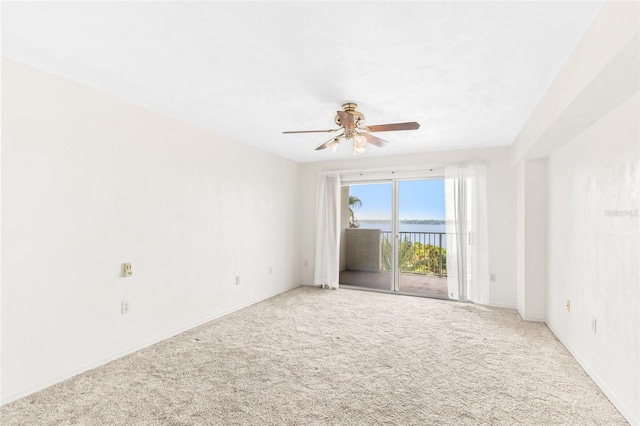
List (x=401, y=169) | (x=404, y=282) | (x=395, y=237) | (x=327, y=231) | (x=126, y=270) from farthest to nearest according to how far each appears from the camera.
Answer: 1. (x=404, y=282)
2. (x=327, y=231)
3. (x=395, y=237)
4. (x=401, y=169)
5. (x=126, y=270)

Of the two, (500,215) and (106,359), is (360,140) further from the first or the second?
(106,359)

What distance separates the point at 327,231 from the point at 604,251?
12.6 ft

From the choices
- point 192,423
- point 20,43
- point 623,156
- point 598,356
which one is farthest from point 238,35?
point 598,356

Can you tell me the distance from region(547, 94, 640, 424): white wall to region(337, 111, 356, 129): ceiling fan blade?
1917 mm

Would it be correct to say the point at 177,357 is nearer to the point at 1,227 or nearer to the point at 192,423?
the point at 192,423

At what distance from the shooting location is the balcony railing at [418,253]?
566cm

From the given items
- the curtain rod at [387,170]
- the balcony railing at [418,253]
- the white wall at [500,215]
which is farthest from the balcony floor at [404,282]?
the curtain rod at [387,170]

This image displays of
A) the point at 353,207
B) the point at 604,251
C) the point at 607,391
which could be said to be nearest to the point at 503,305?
the point at 607,391

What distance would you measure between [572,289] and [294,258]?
4.00m

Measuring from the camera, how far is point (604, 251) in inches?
90.8

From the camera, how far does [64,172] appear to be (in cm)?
243

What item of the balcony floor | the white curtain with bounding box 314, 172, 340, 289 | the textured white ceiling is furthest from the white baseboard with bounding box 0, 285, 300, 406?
the balcony floor

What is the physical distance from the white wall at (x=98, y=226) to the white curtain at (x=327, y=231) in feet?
5.92

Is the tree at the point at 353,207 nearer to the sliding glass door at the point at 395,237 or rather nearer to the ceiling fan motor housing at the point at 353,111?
the sliding glass door at the point at 395,237
